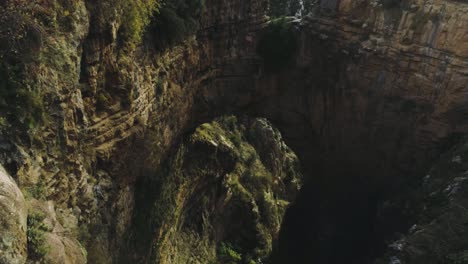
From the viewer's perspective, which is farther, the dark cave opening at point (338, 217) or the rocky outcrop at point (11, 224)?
the dark cave opening at point (338, 217)

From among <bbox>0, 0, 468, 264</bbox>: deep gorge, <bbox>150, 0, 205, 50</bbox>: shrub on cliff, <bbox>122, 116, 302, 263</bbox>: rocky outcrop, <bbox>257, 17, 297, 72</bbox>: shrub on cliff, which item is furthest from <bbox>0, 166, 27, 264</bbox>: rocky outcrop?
<bbox>257, 17, 297, 72</bbox>: shrub on cliff

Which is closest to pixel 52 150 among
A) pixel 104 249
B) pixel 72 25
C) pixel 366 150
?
pixel 72 25

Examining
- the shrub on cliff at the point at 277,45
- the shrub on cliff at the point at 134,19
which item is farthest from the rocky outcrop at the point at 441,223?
the shrub on cliff at the point at 134,19

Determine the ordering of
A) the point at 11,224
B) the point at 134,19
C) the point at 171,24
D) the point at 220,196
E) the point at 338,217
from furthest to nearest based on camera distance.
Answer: the point at 338,217 < the point at 220,196 < the point at 171,24 < the point at 134,19 < the point at 11,224

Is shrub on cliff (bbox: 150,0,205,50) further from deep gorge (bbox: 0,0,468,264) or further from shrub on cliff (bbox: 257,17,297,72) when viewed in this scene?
shrub on cliff (bbox: 257,17,297,72)

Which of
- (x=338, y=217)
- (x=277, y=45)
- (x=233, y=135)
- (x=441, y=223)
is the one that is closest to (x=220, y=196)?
(x=233, y=135)

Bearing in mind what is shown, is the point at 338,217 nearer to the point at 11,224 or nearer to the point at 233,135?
the point at 233,135

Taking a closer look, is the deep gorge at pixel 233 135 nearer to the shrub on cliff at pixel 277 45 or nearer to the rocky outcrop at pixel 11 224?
the rocky outcrop at pixel 11 224
